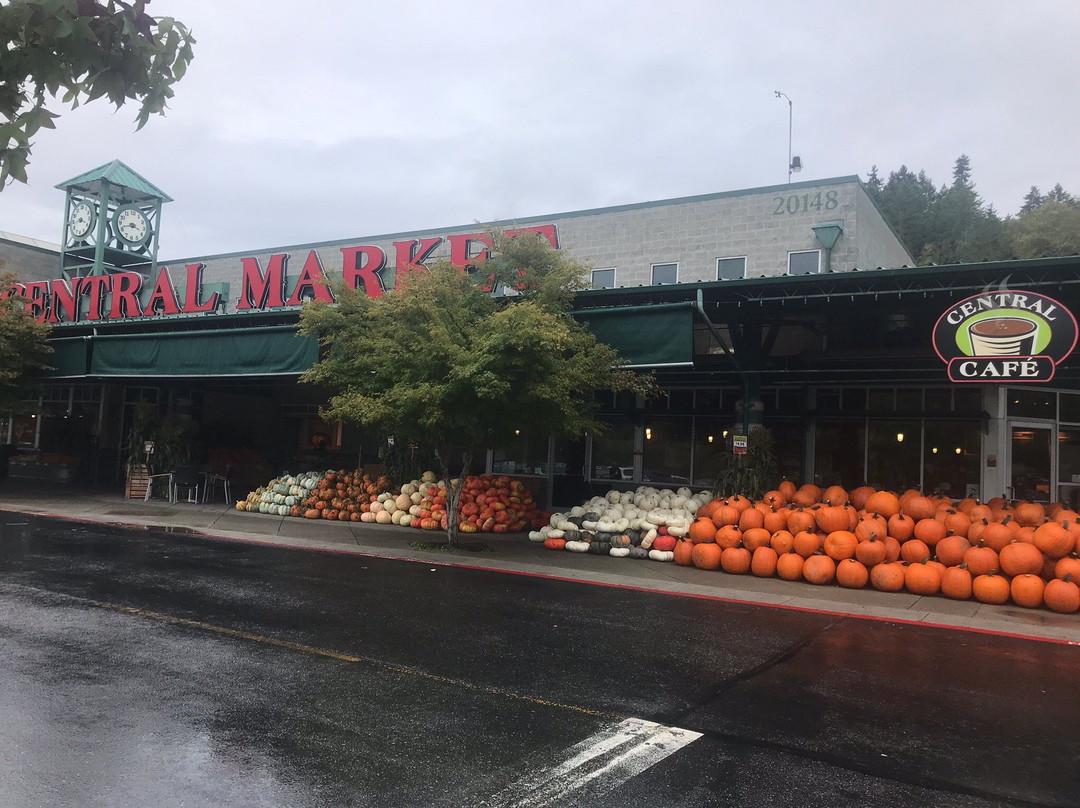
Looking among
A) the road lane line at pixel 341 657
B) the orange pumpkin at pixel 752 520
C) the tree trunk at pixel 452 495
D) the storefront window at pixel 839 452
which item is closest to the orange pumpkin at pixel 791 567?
the orange pumpkin at pixel 752 520

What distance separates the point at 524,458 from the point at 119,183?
20904 mm

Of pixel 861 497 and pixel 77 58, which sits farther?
pixel 861 497

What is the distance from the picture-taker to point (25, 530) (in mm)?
15109

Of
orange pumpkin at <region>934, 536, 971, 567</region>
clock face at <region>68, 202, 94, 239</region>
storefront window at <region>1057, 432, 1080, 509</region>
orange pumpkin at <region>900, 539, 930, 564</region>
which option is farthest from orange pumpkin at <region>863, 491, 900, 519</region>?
clock face at <region>68, 202, 94, 239</region>

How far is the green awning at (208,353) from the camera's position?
56.5 ft

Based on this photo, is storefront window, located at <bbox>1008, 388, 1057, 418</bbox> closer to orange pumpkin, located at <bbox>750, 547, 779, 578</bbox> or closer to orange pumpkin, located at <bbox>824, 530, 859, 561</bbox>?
orange pumpkin, located at <bbox>824, 530, 859, 561</bbox>

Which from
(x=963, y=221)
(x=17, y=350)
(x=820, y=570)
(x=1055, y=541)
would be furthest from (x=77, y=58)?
(x=963, y=221)

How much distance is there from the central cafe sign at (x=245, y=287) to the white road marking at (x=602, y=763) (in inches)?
664

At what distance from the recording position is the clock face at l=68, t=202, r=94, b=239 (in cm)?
2969

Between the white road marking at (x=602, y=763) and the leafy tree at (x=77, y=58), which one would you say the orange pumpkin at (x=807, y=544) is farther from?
the leafy tree at (x=77, y=58)

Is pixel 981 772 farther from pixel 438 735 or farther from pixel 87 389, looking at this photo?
pixel 87 389

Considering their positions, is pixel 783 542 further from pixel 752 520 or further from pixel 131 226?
pixel 131 226

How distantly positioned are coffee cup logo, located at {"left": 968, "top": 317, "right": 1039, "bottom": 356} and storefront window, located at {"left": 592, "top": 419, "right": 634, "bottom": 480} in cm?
914

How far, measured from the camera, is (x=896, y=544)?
11.7m
